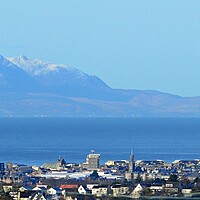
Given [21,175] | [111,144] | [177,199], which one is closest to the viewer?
A: [177,199]

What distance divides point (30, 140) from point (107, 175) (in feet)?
164

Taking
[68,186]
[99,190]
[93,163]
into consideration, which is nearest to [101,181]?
[68,186]

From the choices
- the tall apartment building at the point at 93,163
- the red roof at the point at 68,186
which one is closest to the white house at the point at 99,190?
the red roof at the point at 68,186

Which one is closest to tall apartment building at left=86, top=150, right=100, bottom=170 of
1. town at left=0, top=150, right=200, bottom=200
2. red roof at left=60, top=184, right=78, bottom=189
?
town at left=0, top=150, right=200, bottom=200

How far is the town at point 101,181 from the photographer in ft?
121

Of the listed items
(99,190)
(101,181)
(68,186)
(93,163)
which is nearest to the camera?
(99,190)

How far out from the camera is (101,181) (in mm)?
46031

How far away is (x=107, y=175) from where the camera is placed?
51906 millimetres

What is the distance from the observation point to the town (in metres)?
36.9

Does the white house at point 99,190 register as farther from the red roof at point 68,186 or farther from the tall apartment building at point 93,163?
the tall apartment building at point 93,163

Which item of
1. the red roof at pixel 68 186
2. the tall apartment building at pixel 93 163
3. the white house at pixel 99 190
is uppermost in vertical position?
the tall apartment building at pixel 93 163

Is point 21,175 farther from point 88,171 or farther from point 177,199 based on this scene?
point 177,199

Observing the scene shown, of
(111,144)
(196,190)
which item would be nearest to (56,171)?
(196,190)

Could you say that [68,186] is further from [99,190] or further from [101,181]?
[101,181]
